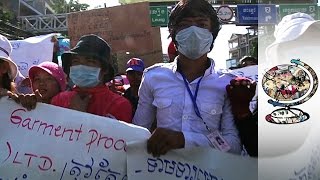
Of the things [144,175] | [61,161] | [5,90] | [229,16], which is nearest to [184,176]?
[144,175]

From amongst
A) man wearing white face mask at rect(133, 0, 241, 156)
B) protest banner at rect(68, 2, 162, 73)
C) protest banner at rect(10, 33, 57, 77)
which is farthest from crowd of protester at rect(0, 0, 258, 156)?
protest banner at rect(68, 2, 162, 73)

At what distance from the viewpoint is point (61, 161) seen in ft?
6.98

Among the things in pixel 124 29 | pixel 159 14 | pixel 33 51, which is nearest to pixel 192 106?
pixel 33 51

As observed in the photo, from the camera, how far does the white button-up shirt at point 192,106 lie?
7.25 ft

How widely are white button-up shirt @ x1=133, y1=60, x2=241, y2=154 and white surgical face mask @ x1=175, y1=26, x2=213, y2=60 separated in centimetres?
8

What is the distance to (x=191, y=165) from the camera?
210cm

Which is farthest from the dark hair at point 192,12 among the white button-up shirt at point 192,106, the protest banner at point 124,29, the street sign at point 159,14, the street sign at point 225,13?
the street sign at point 225,13

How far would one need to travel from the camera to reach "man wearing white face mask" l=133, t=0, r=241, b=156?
2227 mm

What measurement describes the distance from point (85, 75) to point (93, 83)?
0.05 meters

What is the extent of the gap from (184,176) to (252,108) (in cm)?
40

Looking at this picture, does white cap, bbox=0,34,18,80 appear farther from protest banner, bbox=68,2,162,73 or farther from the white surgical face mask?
protest banner, bbox=68,2,162,73

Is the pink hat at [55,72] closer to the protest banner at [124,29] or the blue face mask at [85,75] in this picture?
the blue face mask at [85,75]

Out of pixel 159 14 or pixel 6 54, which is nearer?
pixel 6 54

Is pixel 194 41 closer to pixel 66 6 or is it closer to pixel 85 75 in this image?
pixel 85 75
